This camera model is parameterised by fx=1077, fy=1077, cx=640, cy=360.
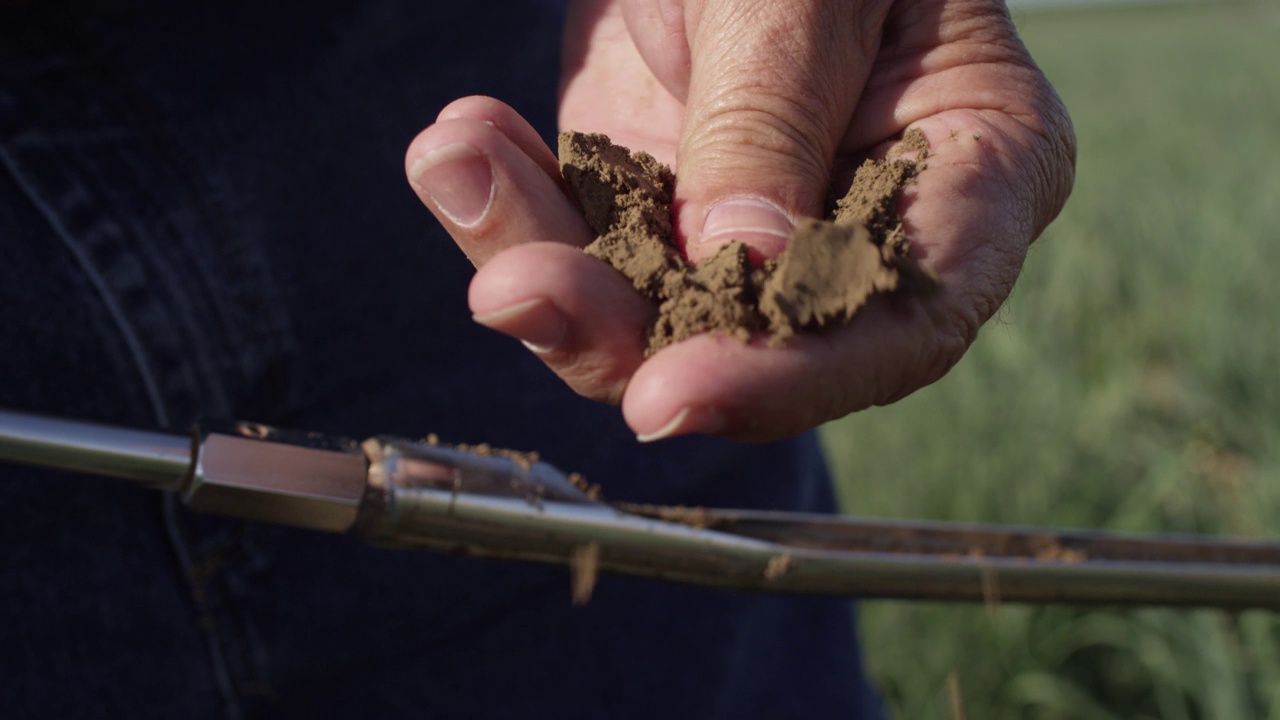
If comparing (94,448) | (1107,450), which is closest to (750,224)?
(94,448)

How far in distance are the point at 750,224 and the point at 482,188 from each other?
226 millimetres

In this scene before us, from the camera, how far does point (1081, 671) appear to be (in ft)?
8.34

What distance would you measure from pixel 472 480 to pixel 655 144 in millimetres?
480

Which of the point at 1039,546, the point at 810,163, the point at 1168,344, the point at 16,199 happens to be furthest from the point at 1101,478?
the point at 16,199

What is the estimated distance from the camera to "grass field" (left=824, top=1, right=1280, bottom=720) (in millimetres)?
2318

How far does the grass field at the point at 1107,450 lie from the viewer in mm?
2318

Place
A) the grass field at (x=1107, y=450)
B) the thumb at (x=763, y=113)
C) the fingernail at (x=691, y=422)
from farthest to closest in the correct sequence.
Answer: the grass field at (x=1107, y=450), the thumb at (x=763, y=113), the fingernail at (x=691, y=422)

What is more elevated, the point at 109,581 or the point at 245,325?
the point at 245,325

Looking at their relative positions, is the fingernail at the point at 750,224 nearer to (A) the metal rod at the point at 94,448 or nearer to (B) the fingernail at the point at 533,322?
(B) the fingernail at the point at 533,322

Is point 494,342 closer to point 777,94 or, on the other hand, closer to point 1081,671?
point 777,94

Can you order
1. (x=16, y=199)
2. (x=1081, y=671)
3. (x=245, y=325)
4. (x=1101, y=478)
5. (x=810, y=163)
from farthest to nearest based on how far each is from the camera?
(x=1101, y=478), (x=1081, y=671), (x=245, y=325), (x=16, y=199), (x=810, y=163)

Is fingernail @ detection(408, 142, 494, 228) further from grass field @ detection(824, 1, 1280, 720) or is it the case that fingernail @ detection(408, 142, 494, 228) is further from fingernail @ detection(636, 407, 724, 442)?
grass field @ detection(824, 1, 1280, 720)

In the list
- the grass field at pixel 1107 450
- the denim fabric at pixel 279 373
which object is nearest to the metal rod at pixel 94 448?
the denim fabric at pixel 279 373

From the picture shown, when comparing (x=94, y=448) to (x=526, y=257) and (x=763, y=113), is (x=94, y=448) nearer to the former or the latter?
(x=526, y=257)
